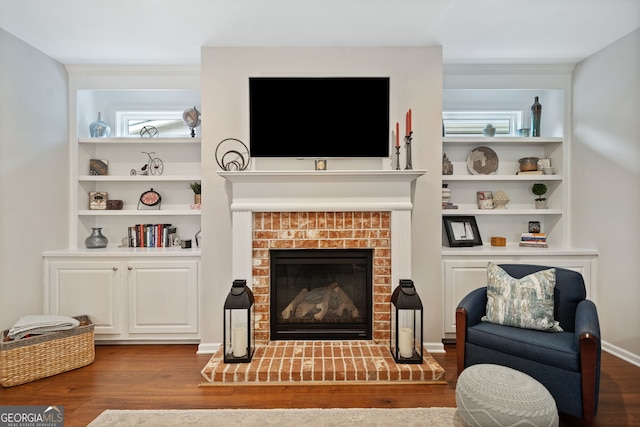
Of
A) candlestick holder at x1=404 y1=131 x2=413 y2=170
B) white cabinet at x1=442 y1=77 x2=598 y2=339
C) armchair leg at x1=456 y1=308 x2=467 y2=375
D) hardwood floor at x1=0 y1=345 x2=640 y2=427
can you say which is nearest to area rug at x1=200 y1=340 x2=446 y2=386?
hardwood floor at x1=0 y1=345 x2=640 y2=427

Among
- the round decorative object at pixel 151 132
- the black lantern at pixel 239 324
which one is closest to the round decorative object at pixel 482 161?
the black lantern at pixel 239 324

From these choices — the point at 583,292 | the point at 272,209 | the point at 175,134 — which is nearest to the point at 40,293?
the point at 175,134

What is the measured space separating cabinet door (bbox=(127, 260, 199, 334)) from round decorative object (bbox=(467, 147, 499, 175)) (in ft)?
8.94

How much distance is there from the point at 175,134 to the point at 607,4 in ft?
12.0

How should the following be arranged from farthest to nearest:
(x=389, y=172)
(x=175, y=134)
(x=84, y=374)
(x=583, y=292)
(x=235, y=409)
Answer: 1. (x=175, y=134)
2. (x=389, y=172)
3. (x=84, y=374)
4. (x=583, y=292)
5. (x=235, y=409)

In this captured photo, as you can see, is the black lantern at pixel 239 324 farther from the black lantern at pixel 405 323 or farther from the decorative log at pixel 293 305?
the black lantern at pixel 405 323

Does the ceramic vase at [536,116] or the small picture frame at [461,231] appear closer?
the small picture frame at [461,231]

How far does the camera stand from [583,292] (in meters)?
2.45

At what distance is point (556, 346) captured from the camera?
2.10 m

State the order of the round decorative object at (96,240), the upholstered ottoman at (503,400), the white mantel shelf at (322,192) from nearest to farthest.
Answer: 1. the upholstered ottoman at (503,400)
2. the white mantel shelf at (322,192)
3. the round decorative object at (96,240)

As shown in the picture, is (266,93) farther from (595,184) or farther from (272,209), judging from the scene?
(595,184)

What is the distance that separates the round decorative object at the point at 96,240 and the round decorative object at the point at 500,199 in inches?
A: 145

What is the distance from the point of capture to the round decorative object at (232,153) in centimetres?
311

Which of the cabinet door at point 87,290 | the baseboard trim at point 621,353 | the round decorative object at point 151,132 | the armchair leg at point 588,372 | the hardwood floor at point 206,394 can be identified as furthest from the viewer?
the round decorative object at point 151,132
